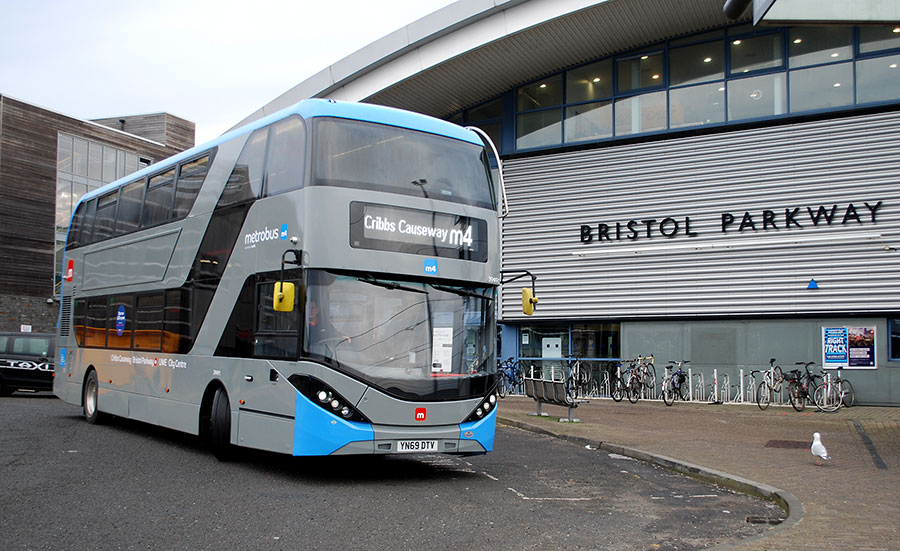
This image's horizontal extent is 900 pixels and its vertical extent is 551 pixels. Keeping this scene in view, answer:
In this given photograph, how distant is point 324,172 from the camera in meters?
9.36

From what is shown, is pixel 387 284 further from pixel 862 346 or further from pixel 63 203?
pixel 63 203

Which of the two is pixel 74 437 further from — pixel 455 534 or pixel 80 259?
pixel 455 534

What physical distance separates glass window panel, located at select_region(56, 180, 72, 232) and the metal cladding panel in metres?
25.6

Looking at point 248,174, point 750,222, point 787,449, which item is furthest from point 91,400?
point 750,222

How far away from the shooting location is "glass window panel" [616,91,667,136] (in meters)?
24.3

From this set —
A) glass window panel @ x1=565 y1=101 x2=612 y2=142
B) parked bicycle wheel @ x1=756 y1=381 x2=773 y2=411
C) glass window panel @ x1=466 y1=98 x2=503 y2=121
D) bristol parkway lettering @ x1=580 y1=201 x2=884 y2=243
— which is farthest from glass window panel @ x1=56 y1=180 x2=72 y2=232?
parked bicycle wheel @ x1=756 y1=381 x2=773 y2=411

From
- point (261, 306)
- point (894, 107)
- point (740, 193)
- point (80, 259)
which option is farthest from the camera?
point (740, 193)

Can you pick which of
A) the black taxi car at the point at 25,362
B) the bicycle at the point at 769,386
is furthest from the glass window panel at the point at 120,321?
the bicycle at the point at 769,386

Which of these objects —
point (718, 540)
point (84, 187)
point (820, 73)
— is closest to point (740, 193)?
point (820, 73)

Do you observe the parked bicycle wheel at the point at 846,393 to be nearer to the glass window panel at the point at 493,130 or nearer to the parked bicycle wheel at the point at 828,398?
the parked bicycle wheel at the point at 828,398

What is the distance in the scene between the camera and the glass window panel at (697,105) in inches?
923

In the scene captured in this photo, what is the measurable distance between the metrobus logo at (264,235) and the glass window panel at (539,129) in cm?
1680

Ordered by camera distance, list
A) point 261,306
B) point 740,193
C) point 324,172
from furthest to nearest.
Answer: point 740,193, point 261,306, point 324,172

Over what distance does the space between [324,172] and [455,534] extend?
4.32 m
